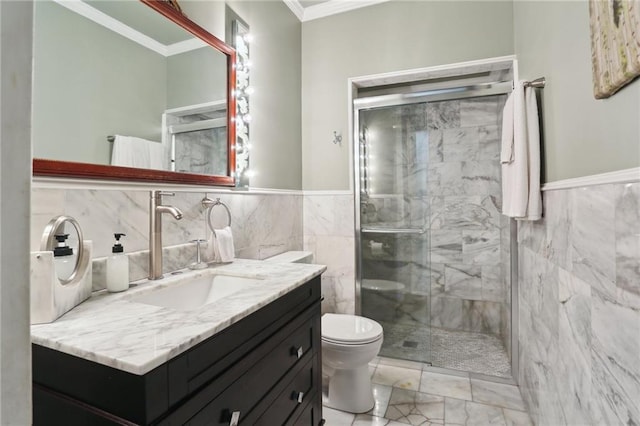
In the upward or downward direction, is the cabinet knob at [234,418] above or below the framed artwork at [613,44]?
below

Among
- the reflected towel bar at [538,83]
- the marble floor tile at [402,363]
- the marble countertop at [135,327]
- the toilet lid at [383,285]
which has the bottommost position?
the marble floor tile at [402,363]

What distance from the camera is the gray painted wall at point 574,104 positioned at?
805 millimetres

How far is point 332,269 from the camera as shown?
8.19ft

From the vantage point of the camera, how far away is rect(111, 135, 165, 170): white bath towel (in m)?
1.15

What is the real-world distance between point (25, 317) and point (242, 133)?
5.60ft

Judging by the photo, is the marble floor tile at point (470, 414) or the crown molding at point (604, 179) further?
the marble floor tile at point (470, 414)

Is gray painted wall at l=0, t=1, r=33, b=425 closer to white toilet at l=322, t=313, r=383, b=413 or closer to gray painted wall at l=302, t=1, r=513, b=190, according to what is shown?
white toilet at l=322, t=313, r=383, b=413

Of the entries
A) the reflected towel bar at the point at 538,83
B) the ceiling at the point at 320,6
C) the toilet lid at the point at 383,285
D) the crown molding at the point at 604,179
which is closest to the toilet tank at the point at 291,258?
the toilet lid at the point at 383,285

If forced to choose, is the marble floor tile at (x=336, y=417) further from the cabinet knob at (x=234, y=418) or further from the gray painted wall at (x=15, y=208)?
the gray painted wall at (x=15, y=208)

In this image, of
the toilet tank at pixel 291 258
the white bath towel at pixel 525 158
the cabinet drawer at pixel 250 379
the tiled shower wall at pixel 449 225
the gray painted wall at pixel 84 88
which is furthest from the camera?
the tiled shower wall at pixel 449 225

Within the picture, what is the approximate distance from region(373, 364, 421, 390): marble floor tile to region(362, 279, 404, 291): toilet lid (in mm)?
564

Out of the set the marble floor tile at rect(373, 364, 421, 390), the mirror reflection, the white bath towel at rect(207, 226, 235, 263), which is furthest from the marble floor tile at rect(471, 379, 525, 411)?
the mirror reflection

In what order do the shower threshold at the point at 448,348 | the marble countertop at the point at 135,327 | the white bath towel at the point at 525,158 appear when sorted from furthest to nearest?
the shower threshold at the point at 448,348, the white bath towel at the point at 525,158, the marble countertop at the point at 135,327

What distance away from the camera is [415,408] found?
1.78 metres
